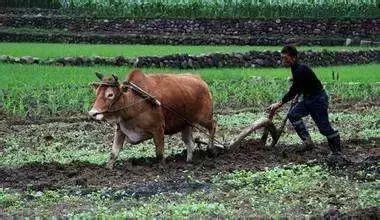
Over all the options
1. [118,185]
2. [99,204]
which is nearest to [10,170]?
[118,185]

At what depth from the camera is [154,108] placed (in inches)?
458

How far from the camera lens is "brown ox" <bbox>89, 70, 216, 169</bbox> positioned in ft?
37.2

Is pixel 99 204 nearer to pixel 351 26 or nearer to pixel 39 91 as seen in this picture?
pixel 39 91

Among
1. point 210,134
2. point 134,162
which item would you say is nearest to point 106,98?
point 134,162

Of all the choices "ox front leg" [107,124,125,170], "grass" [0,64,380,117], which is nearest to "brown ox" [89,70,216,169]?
"ox front leg" [107,124,125,170]

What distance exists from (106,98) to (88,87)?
9958mm

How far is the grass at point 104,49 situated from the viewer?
97.3 feet

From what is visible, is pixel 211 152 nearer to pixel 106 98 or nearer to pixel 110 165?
pixel 110 165

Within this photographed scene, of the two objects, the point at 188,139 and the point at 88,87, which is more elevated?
the point at 188,139

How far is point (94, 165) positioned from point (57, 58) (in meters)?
16.4

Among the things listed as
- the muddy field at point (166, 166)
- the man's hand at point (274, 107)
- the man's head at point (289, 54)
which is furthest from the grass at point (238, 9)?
the man's head at point (289, 54)

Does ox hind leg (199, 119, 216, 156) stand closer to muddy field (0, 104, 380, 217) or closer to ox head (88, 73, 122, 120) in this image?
muddy field (0, 104, 380, 217)

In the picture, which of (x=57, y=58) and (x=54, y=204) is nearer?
(x=54, y=204)

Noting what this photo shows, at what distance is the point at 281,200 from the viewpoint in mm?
9422
